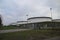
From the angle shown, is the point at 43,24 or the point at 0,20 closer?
the point at 0,20

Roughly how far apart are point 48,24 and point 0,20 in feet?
80.2

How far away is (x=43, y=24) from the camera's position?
3044 inches

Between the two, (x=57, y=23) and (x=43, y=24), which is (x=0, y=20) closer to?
(x=43, y=24)

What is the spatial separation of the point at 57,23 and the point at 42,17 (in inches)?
1216

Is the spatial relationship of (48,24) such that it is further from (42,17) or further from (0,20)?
(42,17)

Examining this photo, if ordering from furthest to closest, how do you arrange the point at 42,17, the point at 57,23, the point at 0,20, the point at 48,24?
1. the point at 42,17
2. the point at 57,23
3. the point at 48,24
4. the point at 0,20

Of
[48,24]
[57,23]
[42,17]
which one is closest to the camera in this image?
[48,24]

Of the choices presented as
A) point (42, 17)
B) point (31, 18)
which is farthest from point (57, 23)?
Result: point (31, 18)

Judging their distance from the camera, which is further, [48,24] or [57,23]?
[57,23]

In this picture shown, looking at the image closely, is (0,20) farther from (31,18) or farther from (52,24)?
(31,18)

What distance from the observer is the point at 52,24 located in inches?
2980

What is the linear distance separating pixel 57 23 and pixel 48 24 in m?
7.58

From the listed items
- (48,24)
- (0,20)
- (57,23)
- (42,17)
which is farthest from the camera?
(42,17)

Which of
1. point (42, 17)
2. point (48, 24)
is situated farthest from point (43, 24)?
point (42, 17)
